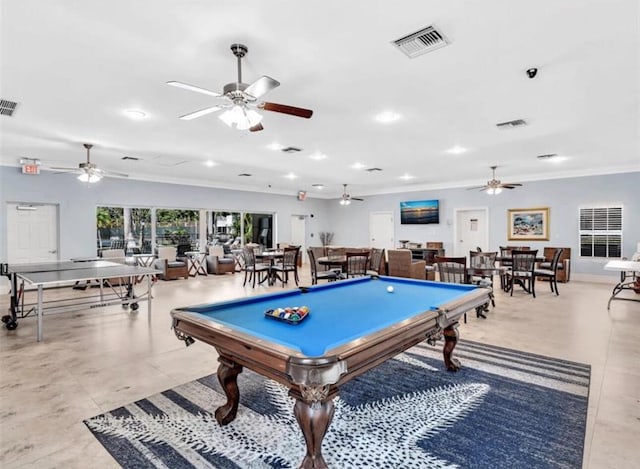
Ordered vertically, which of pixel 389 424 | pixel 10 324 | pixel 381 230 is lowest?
pixel 389 424

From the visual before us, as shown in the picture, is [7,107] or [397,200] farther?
[397,200]

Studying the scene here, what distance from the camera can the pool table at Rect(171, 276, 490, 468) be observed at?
1.66m

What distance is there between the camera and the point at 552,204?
30.3 feet

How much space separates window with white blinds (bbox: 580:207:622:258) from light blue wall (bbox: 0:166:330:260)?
931cm

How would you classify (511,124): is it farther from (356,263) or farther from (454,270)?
(356,263)

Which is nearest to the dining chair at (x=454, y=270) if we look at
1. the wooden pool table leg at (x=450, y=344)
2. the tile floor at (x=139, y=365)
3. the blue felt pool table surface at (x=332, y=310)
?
the tile floor at (x=139, y=365)

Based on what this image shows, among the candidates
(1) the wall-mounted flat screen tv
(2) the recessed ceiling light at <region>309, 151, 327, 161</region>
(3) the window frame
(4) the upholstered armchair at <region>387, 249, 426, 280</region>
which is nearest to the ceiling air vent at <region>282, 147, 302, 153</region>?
(2) the recessed ceiling light at <region>309, 151, 327, 161</region>

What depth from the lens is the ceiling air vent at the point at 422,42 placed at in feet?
8.52

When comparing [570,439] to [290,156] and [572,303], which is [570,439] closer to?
[572,303]

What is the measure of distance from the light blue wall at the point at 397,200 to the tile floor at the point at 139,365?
2.67m

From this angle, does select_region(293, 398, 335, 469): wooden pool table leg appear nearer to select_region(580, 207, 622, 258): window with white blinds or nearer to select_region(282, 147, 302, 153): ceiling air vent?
select_region(282, 147, 302, 153): ceiling air vent

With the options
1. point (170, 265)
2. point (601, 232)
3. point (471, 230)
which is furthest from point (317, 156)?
point (601, 232)

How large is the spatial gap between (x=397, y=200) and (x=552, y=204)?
183 inches

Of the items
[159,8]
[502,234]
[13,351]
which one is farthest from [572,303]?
[13,351]
